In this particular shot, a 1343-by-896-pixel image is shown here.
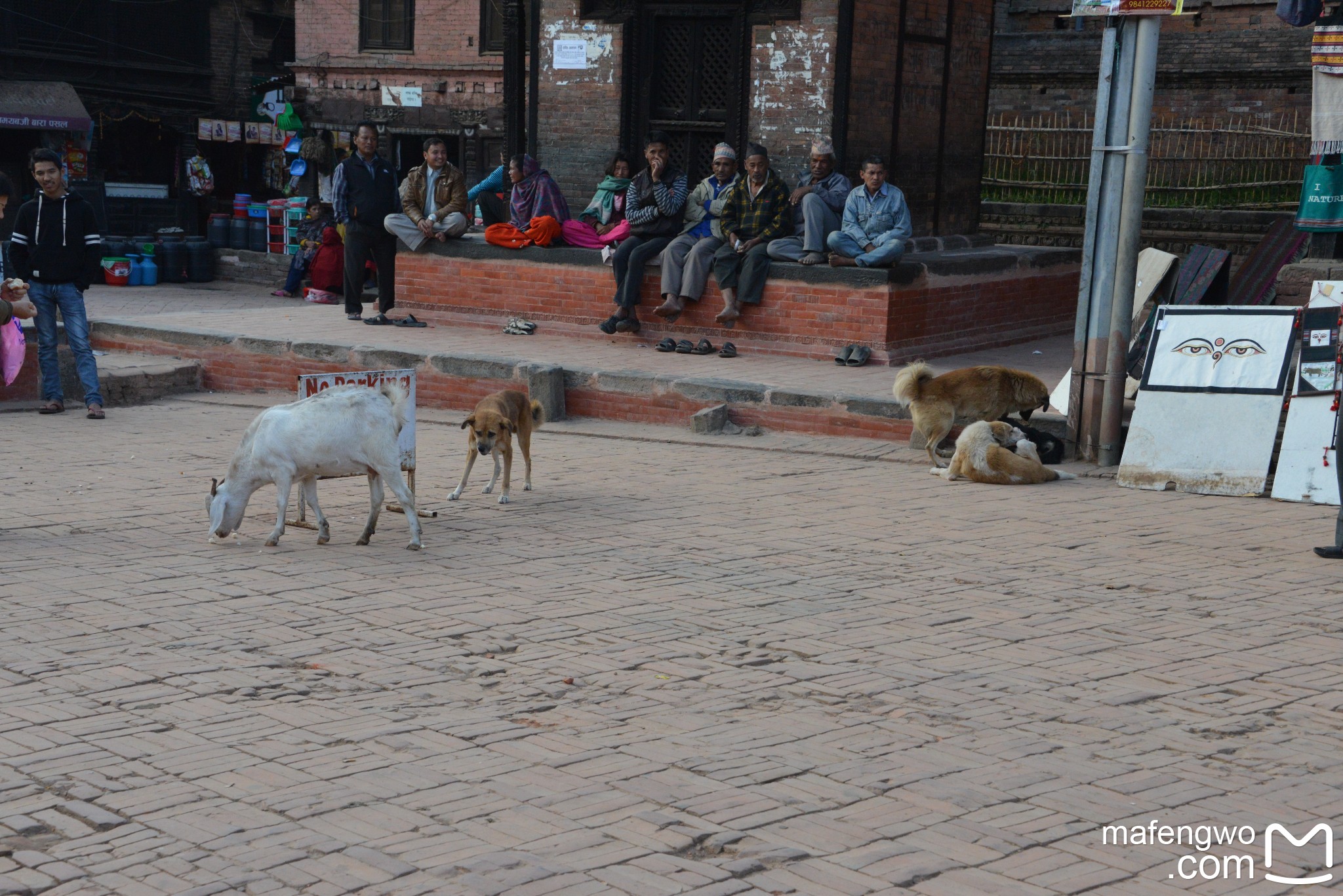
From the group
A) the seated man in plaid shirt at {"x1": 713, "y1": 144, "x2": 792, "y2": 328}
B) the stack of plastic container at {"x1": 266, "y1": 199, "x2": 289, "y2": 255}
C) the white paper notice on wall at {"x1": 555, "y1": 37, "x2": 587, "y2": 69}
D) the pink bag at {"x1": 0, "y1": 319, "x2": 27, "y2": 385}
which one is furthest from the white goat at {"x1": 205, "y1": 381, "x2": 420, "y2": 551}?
the stack of plastic container at {"x1": 266, "y1": 199, "x2": 289, "y2": 255}

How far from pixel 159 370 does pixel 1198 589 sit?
10286 mm

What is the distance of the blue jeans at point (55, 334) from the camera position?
1217cm

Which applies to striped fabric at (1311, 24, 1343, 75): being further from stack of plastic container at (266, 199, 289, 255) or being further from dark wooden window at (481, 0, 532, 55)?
dark wooden window at (481, 0, 532, 55)

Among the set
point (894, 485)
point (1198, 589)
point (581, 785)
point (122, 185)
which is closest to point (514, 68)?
point (894, 485)

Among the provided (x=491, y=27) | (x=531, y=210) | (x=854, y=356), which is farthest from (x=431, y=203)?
(x=491, y=27)

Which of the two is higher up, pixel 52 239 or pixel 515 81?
pixel 515 81

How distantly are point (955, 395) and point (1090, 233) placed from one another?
61.1 inches

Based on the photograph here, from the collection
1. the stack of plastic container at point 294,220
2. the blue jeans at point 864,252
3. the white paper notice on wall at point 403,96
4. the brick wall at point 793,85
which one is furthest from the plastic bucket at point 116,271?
the blue jeans at point 864,252

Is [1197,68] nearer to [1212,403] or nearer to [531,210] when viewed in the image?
[531,210]

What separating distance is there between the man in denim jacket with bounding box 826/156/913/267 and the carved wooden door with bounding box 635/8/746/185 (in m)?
2.10

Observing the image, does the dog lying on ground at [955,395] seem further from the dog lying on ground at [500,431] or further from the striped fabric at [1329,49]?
the striped fabric at [1329,49]

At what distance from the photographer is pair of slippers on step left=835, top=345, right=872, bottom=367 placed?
13117 millimetres

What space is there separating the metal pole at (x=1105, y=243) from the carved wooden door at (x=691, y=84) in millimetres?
5337

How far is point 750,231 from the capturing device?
1366cm
